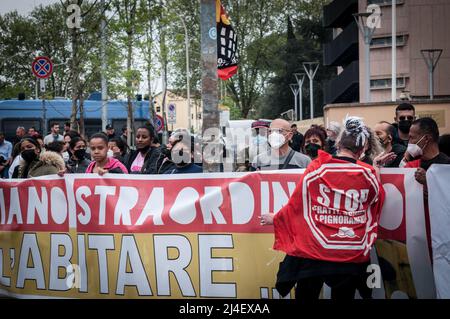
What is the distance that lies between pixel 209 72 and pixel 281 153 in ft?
6.60

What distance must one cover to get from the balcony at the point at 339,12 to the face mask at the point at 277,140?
36.1 meters

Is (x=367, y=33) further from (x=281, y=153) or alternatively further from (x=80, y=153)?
(x=281, y=153)

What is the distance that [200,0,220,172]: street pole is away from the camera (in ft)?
29.9

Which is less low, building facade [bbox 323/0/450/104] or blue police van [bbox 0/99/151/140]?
building facade [bbox 323/0/450/104]

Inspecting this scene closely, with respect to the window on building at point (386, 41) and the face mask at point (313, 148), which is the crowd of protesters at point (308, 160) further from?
the window on building at point (386, 41)

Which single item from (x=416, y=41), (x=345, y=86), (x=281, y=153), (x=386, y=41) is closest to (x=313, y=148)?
(x=281, y=153)

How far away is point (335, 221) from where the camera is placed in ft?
17.6

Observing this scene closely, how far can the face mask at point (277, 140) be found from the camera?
298 inches

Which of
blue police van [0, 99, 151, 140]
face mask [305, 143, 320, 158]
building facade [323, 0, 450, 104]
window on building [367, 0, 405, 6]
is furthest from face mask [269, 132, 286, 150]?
window on building [367, 0, 405, 6]

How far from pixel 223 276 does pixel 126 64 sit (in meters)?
25.9

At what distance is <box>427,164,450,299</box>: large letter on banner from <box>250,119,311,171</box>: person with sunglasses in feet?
5.21

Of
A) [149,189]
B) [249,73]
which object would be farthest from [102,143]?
[249,73]

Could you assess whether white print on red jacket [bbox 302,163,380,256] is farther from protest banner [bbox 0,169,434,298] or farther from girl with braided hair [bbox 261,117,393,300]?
protest banner [bbox 0,169,434,298]

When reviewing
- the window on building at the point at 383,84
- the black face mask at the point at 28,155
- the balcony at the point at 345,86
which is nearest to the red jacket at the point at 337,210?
the black face mask at the point at 28,155
